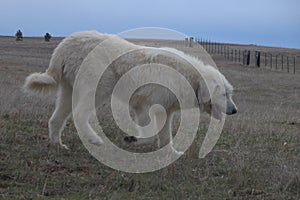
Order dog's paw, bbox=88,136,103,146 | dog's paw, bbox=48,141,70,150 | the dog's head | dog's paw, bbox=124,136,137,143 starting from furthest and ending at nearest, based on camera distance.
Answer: the dog's head
dog's paw, bbox=124,136,137,143
dog's paw, bbox=88,136,103,146
dog's paw, bbox=48,141,70,150

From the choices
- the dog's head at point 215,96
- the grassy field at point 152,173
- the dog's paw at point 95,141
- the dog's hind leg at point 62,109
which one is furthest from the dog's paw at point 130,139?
the dog's head at point 215,96

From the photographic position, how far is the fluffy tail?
286 inches

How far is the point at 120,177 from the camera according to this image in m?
5.45

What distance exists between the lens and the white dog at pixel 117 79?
283 inches

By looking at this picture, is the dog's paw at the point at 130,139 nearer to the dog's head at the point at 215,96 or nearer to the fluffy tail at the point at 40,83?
the dog's head at the point at 215,96

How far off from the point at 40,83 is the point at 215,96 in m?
2.50

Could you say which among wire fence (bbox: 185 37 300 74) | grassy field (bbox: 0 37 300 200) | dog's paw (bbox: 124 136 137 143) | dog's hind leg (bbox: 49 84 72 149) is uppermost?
dog's hind leg (bbox: 49 84 72 149)

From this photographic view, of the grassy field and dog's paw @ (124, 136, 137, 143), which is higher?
the grassy field

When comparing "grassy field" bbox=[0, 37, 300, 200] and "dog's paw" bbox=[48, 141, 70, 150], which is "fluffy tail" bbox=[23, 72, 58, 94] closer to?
"grassy field" bbox=[0, 37, 300, 200]

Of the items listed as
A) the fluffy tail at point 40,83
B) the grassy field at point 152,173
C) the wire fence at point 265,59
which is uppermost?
the fluffy tail at point 40,83

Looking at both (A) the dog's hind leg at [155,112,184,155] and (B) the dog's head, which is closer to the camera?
(A) the dog's hind leg at [155,112,184,155]

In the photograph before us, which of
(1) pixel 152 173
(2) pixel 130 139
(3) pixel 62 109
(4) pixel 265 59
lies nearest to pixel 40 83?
(3) pixel 62 109

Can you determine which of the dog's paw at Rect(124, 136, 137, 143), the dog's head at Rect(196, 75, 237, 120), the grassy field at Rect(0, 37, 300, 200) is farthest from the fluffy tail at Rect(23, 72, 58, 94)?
the dog's head at Rect(196, 75, 237, 120)

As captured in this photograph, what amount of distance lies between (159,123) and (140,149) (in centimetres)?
65
